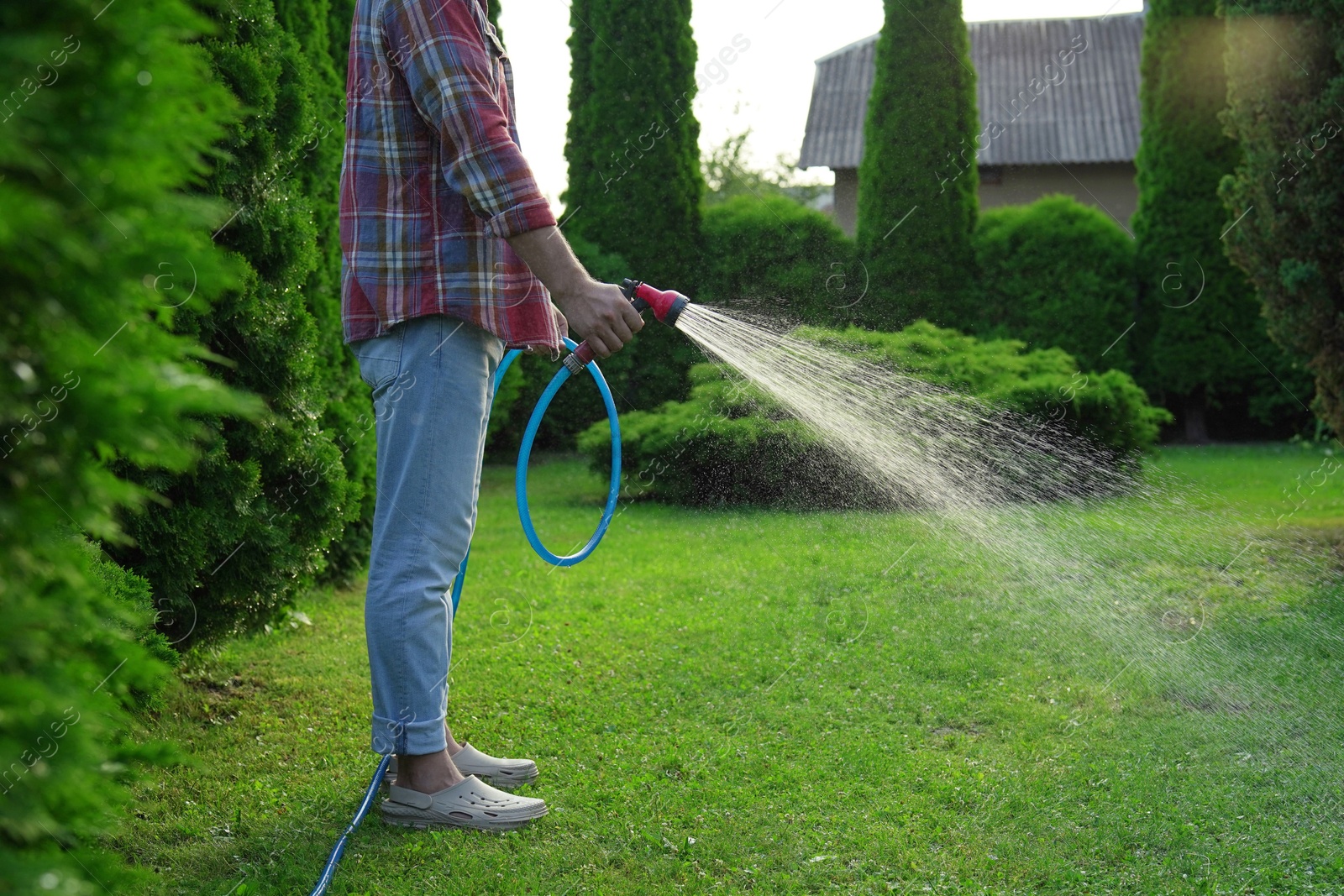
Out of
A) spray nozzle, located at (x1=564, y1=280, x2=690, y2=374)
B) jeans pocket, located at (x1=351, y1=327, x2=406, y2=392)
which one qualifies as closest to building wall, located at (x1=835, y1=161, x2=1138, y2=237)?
spray nozzle, located at (x1=564, y1=280, x2=690, y2=374)

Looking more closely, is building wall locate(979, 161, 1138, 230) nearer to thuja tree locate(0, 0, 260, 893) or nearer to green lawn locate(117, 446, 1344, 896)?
green lawn locate(117, 446, 1344, 896)

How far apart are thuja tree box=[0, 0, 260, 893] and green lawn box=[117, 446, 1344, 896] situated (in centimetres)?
146

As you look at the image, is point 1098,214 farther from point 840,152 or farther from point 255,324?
point 255,324

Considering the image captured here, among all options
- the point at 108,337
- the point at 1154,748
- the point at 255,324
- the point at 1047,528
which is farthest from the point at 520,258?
the point at 1047,528

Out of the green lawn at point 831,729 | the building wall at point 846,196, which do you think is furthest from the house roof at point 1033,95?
the green lawn at point 831,729

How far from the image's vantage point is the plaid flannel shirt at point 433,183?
2400 millimetres

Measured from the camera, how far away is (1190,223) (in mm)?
10352

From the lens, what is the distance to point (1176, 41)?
33.2 feet

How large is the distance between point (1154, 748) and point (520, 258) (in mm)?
2214

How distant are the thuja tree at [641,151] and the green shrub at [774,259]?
27 centimetres

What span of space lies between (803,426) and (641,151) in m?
4.75

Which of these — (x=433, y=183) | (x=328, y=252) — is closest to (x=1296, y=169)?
(x=433, y=183)

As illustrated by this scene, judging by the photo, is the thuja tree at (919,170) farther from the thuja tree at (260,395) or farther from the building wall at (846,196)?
the building wall at (846,196)

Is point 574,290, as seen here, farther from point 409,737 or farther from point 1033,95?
point 1033,95
